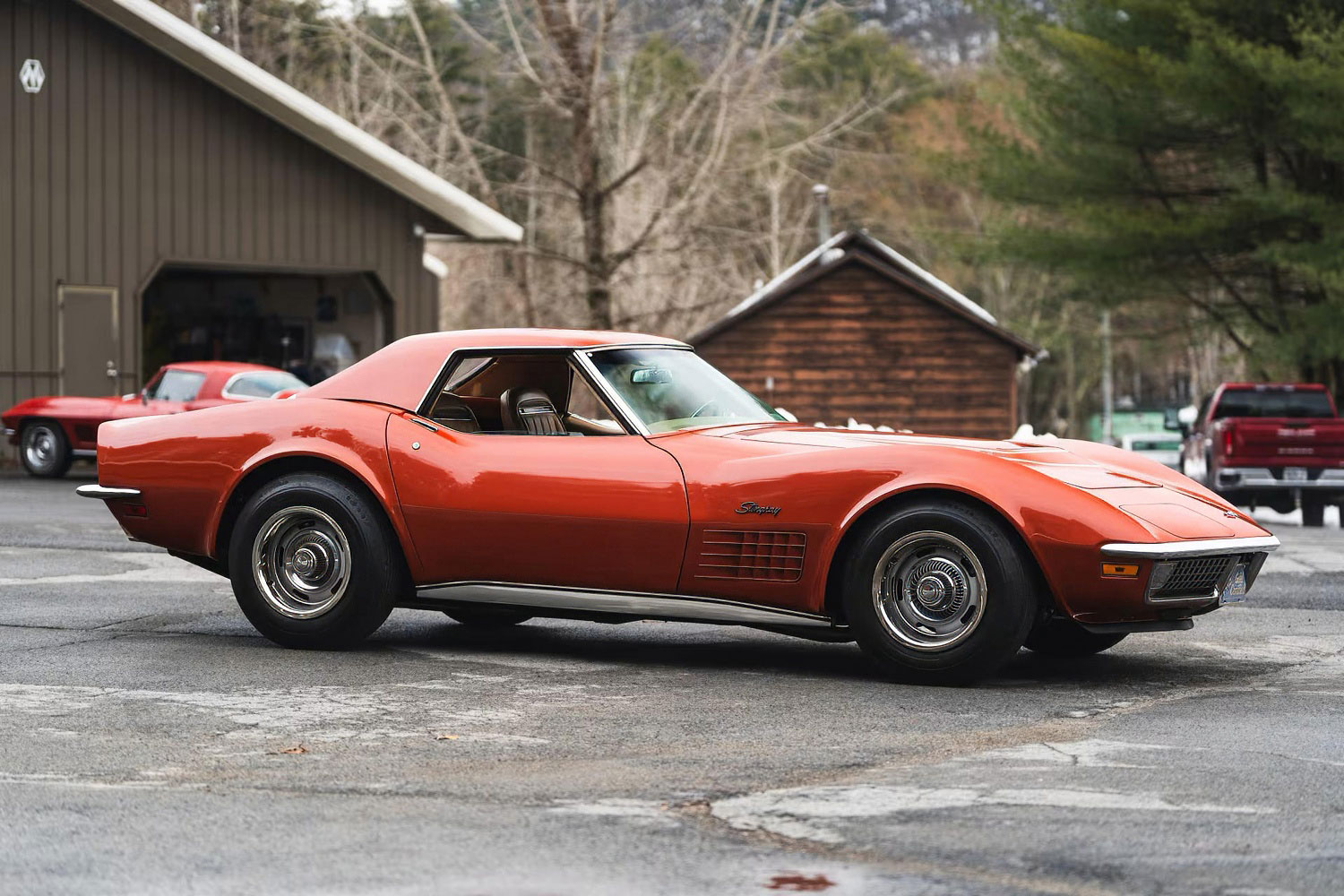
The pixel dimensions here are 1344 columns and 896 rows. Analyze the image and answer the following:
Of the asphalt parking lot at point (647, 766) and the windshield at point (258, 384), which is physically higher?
the windshield at point (258, 384)

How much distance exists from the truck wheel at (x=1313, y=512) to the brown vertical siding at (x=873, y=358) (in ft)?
50.5

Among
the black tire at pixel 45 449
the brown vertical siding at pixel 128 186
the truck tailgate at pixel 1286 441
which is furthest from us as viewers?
the brown vertical siding at pixel 128 186

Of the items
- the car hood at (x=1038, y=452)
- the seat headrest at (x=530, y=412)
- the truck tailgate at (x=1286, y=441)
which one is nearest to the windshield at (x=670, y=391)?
the car hood at (x=1038, y=452)

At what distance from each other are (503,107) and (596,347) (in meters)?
28.7

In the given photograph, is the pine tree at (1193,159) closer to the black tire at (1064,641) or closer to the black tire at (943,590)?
the black tire at (1064,641)

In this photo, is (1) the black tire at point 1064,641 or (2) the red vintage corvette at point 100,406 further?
(2) the red vintage corvette at point 100,406

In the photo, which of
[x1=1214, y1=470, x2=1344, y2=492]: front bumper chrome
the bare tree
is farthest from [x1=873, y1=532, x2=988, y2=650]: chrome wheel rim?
the bare tree

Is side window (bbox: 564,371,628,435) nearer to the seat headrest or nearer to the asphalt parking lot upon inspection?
the seat headrest

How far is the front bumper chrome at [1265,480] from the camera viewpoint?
18.9 meters

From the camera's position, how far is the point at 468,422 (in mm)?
7426

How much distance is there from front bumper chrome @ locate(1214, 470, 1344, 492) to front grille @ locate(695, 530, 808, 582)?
13742 millimetres

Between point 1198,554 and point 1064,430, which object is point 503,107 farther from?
point 1064,430

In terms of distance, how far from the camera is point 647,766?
5086 mm

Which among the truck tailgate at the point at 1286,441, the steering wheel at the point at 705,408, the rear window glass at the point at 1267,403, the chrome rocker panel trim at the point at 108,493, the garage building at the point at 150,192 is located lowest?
the chrome rocker panel trim at the point at 108,493
